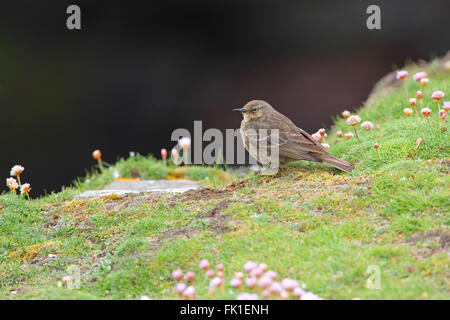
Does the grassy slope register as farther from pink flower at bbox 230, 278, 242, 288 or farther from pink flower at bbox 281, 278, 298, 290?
pink flower at bbox 281, 278, 298, 290

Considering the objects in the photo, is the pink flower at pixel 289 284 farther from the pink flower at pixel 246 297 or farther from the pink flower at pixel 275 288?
the pink flower at pixel 246 297

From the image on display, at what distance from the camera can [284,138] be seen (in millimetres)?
6371

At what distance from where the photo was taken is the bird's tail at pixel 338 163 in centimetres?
605

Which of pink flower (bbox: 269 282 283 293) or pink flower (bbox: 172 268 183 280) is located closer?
pink flower (bbox: 269 282 283 293)

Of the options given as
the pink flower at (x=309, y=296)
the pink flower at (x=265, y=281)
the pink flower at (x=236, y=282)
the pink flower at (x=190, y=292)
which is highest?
the pink flower at (x=265, y=281)

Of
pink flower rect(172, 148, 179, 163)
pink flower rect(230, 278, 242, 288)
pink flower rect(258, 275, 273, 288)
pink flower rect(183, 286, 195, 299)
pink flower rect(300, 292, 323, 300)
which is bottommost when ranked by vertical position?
pink flower rect(183, 286, 195, 299)

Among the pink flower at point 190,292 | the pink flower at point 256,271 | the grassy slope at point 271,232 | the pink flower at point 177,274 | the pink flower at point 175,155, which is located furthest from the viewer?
the pink flower at point 175,155

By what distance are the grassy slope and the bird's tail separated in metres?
0.09

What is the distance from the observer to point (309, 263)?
4.22 meters

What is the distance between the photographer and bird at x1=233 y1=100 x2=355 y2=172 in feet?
20.2

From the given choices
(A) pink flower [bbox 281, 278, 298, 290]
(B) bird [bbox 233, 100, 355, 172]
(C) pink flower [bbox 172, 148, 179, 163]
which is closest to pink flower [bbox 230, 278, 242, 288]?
(A) pink flower [bbox 281, 278, 298, 290]

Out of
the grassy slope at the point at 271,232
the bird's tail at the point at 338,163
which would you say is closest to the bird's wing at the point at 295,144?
the bird's tail at the point at 338,163

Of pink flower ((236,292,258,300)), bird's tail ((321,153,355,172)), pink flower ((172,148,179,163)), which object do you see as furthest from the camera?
pink flower ((172,148,179,163))
